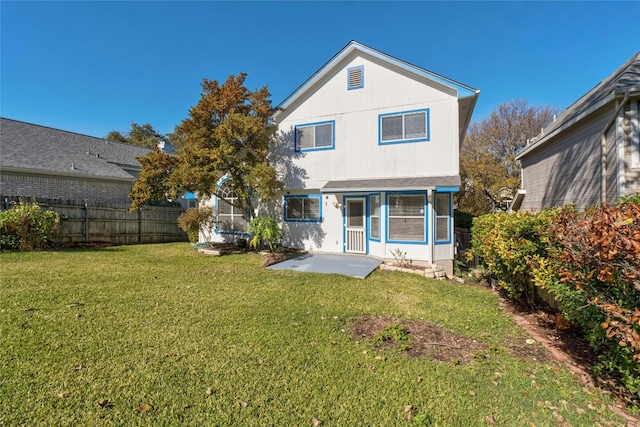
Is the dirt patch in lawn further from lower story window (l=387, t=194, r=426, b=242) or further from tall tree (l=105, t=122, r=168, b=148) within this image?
tall tree (l=105, t=122, r=168, b=148)

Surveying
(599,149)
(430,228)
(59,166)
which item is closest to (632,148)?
(599,149)

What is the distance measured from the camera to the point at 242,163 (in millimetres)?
11273

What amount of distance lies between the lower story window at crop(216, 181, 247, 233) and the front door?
4.90 metres

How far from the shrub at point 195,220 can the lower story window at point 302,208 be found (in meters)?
3.83

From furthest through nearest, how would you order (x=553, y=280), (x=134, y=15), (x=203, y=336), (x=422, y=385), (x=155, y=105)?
(x=155, y=105)
(x=134, y=15)
(x=203, y=336)
(x=553, y=280)
(x=422, y=385)

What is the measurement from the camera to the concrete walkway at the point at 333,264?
28.9 feet

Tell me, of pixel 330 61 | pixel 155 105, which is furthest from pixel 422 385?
pixel 155 105

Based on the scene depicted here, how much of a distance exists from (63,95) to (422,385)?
2747 centimetres

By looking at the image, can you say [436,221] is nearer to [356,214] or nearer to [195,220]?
[356,214]

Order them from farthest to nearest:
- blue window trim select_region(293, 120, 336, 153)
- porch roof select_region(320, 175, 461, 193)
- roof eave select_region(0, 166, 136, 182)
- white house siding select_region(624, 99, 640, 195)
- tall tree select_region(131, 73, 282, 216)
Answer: roof eave select_region(0, 166, 136, 182) < blue window trim select_region(293, 120, 336, 153) < tall tree select_region(131, 73, 282, 216) < porch roof select_region(320, 175, 461, 193) < white house siding select_region(624, 99, 640, 195)

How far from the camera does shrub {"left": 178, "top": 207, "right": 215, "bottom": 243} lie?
12.7 meters

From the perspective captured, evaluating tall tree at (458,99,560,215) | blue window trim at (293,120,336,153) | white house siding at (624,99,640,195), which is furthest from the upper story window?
tall tree at (458,99,560,215)

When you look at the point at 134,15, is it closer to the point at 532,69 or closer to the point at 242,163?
the point at 242,163

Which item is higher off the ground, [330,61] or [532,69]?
[532,69]
